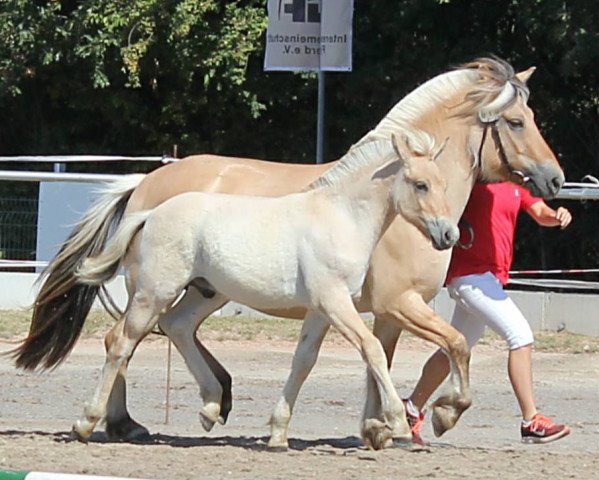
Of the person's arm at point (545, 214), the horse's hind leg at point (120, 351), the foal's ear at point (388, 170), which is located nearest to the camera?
the foal's ear at point (388, 170)

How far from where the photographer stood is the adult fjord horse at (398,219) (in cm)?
754

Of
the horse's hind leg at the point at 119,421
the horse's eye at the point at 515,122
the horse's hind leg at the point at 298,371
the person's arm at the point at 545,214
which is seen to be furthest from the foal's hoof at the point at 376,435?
the horse's eye at the point at 515,122

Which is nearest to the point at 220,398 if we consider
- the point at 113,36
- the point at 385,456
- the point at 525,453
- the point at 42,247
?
the point at 385,456

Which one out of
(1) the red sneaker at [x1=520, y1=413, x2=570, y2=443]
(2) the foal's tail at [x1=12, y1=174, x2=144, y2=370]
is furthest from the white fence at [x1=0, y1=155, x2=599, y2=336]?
(1) the red sneaker at [x1=520, y1=413, x2=570, y2=443]

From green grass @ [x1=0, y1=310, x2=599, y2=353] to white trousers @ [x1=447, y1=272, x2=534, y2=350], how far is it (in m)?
5.33

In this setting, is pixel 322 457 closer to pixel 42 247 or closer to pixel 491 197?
pixel 491 197

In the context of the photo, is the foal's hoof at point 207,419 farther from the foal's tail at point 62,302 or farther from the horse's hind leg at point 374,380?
the foal's tail at point 62,302

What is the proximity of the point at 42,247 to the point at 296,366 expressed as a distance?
7470mm

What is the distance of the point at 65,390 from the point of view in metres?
10.6

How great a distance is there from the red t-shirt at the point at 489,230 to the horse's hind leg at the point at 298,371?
0.90 metres

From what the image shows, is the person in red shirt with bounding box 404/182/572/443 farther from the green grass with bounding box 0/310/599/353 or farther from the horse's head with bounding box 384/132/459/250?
the green grass with bounding box 0/310/599/353

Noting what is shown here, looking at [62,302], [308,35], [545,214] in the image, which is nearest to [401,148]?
[545,214]

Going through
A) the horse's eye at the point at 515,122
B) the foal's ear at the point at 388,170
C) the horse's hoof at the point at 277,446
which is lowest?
the horse's hoof at the point at 277,446

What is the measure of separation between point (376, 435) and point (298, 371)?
21.6 inches
